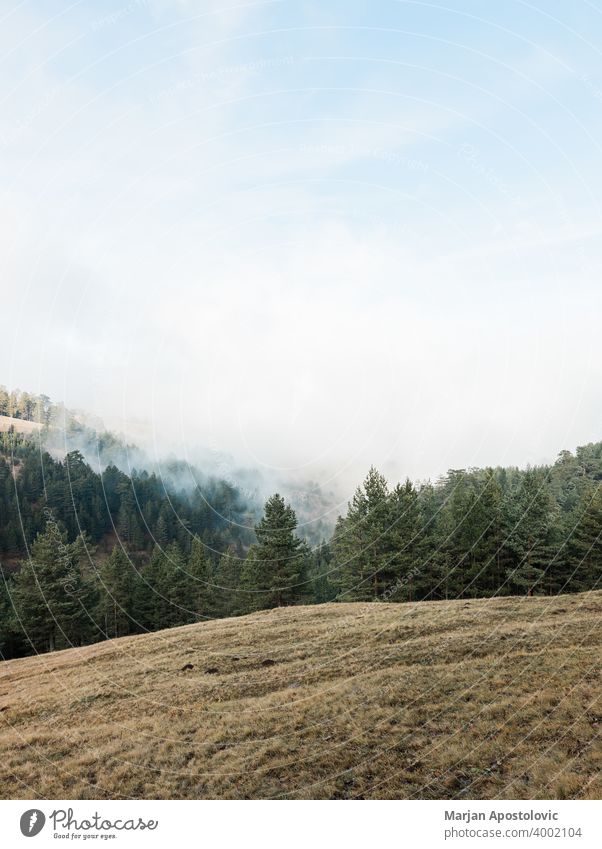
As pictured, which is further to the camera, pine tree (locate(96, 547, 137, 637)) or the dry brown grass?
pine tree (locate(96, 547, 137, 637))

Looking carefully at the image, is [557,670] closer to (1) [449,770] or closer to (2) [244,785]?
(1) [449,770]

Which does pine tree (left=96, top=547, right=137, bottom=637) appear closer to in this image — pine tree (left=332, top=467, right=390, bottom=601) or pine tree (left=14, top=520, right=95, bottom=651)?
pine tree (left=14, top=520, right=95, bottom=651)

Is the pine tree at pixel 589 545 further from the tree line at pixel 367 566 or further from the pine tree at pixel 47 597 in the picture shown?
the pine tree at pixel 47 597

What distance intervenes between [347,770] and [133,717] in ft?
34.5

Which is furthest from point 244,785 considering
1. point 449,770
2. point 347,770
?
point 449,770

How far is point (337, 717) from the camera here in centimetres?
1723

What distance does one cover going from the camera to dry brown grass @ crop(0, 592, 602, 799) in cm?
1342

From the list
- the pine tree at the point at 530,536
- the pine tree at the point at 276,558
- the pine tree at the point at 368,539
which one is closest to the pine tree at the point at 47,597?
the pine tree at the point at 276,558

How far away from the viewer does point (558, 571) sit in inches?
2256

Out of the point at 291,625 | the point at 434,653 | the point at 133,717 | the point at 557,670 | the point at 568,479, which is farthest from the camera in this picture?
the point at 568,479

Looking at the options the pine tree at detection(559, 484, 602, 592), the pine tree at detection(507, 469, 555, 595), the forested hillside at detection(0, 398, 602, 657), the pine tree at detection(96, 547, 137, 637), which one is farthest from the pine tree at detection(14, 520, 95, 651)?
the pine tree at detection(559, 484, 602, 592)

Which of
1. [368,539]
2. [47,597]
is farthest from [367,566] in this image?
[47,597]

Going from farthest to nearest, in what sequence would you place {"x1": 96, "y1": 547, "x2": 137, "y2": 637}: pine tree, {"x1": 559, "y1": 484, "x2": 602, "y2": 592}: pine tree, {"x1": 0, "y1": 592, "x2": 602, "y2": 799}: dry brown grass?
{"x1": 96, "y1": 547, "x2": 137, "y2": 637}: pine tree
{"x1": 559, "y1": 484, "x2": 602, "y2": 592}: pine tree
{"x1": 0, "y1": 592, "x2": 602, "y2": 799}: dry brown grass

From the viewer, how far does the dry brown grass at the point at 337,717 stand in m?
Result: 13.4
